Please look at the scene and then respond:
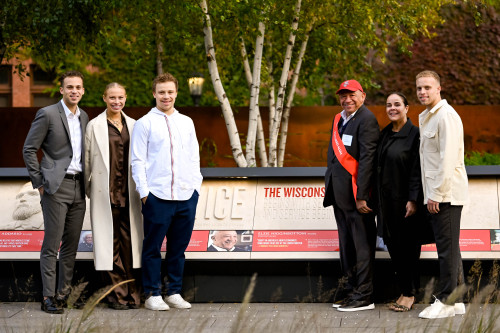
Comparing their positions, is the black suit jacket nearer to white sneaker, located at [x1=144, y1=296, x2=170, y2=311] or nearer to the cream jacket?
the cream jacket

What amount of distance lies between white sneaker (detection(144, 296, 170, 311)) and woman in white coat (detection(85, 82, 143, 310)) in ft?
0.65

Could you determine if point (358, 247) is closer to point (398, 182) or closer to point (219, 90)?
point (398, 182)

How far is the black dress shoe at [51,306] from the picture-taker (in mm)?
7359

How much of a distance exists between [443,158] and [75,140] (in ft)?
10.3

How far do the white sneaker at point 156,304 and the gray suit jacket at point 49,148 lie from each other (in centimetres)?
126

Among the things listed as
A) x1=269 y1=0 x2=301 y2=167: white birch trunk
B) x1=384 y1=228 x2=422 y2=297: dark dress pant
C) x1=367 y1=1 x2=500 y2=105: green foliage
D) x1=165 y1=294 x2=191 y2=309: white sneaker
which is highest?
x1=367 y1=1 x2=500 y2=105: green foliage

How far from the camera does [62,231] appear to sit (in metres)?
7.47

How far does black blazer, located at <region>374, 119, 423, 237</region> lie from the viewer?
7.21 metres

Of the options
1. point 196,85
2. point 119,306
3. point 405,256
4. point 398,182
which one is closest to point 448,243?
point 405,256

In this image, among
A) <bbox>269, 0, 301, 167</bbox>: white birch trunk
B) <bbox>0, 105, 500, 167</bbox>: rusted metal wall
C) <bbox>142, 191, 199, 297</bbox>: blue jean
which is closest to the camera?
<bbox>142, 191, 199, 297</bbox>: blue jean

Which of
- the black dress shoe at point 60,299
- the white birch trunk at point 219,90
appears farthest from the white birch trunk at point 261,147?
the black dress shoe at point 60,299

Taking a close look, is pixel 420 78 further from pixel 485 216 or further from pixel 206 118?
pixel 206 118

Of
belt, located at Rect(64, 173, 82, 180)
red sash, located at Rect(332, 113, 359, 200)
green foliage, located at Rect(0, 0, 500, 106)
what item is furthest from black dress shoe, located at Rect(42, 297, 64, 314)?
green foliage, located at Rect(0, 0, 500, 106)

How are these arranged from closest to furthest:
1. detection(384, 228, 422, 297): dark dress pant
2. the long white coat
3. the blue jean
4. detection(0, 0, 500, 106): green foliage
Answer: detection(384, 228, 422, 297): dark dress pant
the blue jean
the long white coat
detection(0, 0, 500, 106): green foliage
